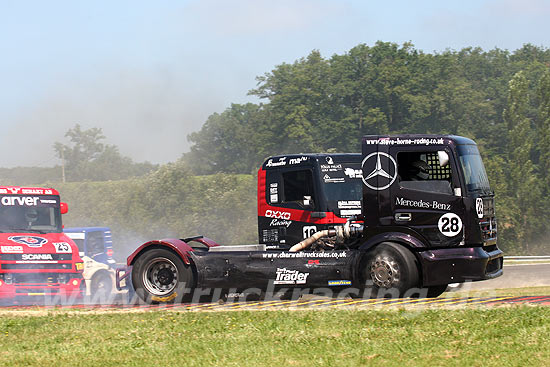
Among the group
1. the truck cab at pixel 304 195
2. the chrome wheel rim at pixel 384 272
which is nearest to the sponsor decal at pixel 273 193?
the truck cab at pixel 304 195

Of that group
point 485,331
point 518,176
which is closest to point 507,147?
point 518,176

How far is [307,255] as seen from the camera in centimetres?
1249

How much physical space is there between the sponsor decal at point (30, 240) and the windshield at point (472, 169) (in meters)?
12.0

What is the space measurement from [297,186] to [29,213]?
351 inches

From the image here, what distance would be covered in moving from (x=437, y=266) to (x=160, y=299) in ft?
16.2

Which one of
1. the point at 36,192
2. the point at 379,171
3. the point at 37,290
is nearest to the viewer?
the point at 379,171

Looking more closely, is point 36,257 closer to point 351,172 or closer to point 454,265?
point 351,172

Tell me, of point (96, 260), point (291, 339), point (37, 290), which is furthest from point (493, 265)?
point (96, 260)

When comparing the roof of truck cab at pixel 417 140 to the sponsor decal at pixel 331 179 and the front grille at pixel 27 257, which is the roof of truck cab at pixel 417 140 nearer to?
the sponsor decal at pixel 331 179

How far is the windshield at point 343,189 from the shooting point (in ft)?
48.7

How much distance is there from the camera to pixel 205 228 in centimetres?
5606

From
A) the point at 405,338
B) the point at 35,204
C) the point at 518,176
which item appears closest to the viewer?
the point at 405,338

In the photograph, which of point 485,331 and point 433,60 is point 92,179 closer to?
point 433,60

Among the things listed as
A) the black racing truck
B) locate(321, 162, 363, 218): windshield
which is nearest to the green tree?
locate(321, 162, 363, 218): windshield
